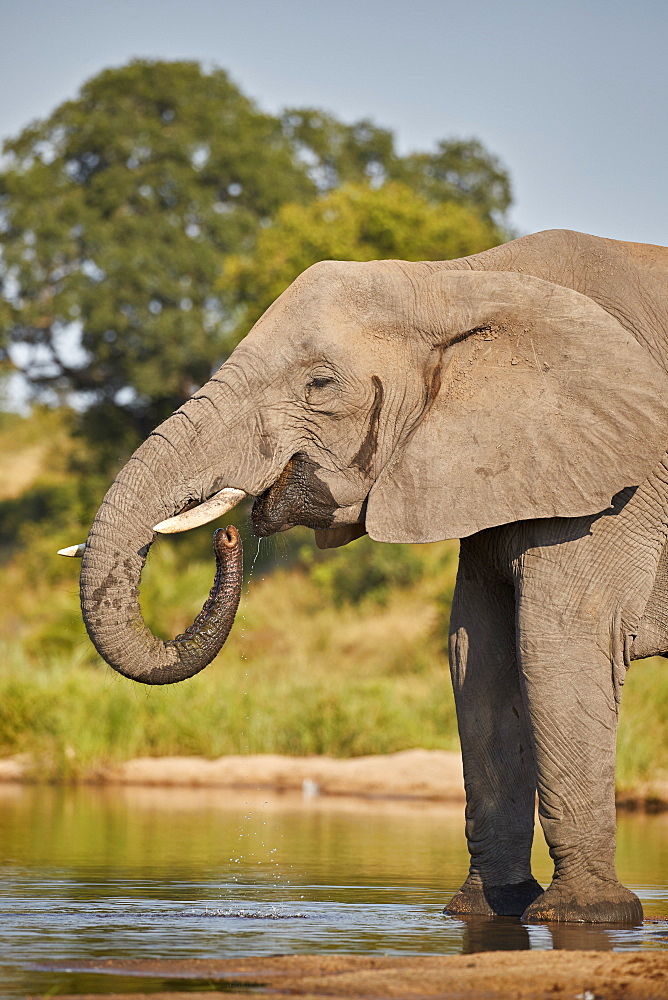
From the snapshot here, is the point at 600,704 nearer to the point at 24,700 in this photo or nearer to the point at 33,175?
the point at 24,700

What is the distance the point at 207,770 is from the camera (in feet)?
50.4

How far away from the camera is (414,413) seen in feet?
23.1

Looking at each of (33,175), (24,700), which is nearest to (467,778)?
(24,700)

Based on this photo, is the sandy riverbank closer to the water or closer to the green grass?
the water

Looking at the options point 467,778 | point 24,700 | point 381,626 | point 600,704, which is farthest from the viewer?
point 381,626

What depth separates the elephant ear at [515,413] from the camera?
22.3ft

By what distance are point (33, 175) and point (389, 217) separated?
470 inches

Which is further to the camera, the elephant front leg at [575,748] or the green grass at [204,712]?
the green grass at [204,712]

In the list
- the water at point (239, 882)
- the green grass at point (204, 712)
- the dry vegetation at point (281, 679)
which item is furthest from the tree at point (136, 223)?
the water at point (239, 882)

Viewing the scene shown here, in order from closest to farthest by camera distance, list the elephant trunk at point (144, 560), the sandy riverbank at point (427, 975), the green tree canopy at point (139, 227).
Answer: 1. the sandy riverbank at point (427, 975)
2. the elephant trunk at point (144, 560)
3. the green tree canopy at point (139, 227)

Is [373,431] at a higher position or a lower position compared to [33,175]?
lower

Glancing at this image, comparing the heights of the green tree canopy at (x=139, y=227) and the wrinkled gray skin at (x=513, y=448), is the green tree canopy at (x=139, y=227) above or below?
above

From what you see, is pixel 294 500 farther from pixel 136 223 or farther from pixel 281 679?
pixel 136 223

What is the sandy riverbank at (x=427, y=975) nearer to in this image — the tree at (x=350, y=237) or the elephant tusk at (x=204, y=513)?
the elephant tusk at (x=204, y=513)
